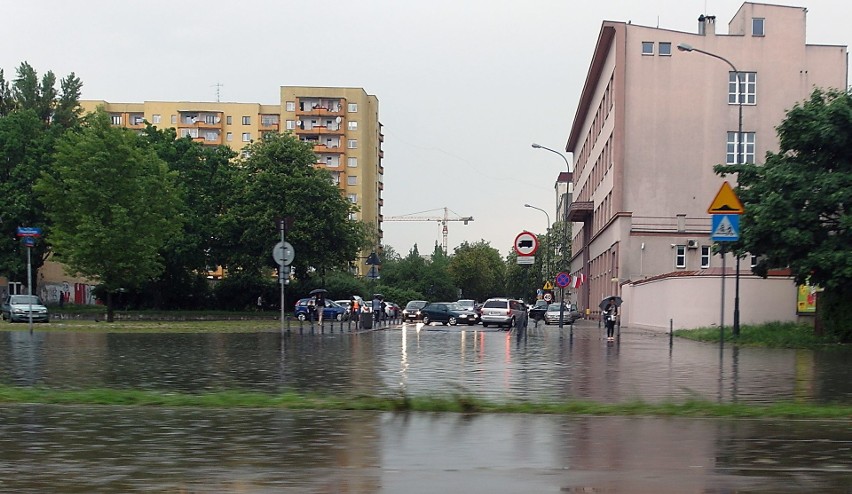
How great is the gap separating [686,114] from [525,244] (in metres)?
41.0

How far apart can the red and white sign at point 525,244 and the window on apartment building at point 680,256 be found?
1528 inches

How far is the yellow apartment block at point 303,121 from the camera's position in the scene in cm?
13200

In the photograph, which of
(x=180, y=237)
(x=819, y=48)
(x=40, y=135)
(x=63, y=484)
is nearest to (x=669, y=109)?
(x=819, y=48)

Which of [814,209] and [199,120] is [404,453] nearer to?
[814,209]

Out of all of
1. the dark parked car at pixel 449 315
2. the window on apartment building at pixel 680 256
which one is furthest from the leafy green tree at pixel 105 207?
the window on apartment building at pixel 680 256

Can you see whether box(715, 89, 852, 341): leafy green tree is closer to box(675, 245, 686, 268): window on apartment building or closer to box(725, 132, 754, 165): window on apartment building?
box(675, 245, 686, 268): window on apartment building

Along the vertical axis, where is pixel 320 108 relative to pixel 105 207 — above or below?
above

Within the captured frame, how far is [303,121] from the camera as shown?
436 feet

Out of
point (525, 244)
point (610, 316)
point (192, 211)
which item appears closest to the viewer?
point (525, 244)

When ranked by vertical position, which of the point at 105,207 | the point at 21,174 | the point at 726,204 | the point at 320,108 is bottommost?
the point at 726,204

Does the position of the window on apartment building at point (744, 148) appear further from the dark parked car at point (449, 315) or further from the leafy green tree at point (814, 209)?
the leafy green tree at point (814, 209)

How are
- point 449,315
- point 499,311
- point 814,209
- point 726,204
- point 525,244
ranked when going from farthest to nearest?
point 449,315
point 499,311
point 814,209
point 525,244
point 726,204

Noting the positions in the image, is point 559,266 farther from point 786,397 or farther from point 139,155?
point 786,397


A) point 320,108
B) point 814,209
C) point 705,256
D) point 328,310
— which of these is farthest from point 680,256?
point 320,108
